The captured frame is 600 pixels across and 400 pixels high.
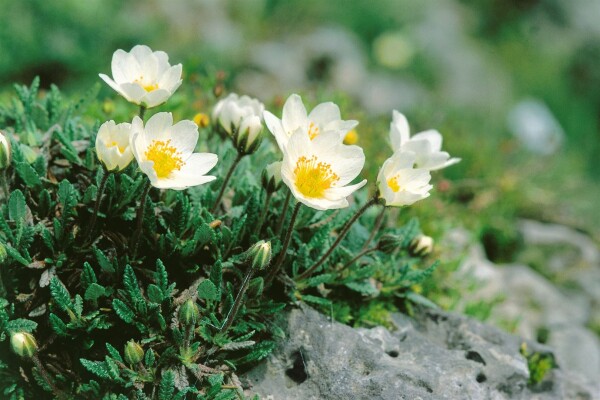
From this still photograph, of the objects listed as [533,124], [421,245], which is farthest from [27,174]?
[533,124]

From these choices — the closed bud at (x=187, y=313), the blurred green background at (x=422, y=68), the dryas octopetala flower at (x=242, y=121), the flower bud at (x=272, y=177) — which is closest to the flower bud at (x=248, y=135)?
the dryas octopetala flower at (x=242, y=121)

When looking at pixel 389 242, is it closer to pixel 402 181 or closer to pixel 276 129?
pixel 402 181

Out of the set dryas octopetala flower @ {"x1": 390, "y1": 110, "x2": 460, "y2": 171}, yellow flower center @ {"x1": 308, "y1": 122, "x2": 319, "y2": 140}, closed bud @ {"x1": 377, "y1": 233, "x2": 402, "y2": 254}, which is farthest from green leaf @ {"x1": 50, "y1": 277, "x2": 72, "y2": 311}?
dryas octopetala flower @ {"x1": 390, "y1": 110, "x2": 460, "y2": 171}

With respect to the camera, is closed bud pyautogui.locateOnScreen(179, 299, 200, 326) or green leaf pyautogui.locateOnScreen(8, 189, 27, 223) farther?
green leaf pyautogui.locateOnScreen(8, 189, 27, 223)

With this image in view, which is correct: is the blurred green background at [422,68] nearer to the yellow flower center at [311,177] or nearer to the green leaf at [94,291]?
the green leaf at [94,291]

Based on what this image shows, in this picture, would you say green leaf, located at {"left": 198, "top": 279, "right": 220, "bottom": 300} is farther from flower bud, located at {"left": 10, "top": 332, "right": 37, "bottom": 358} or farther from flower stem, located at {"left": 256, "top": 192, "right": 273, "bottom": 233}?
flower bud, located at {"left": 10, "top": 332, "right": 37, "bottom": 358}

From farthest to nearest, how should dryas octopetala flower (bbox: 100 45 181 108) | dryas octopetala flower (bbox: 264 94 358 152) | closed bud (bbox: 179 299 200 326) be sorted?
dryas octopetala flower (bbox: 100 45 181 108) < dryas octopetala flower (bbox: 264 94 358 152) < closed bud (bbox: 179 299 200 326)
